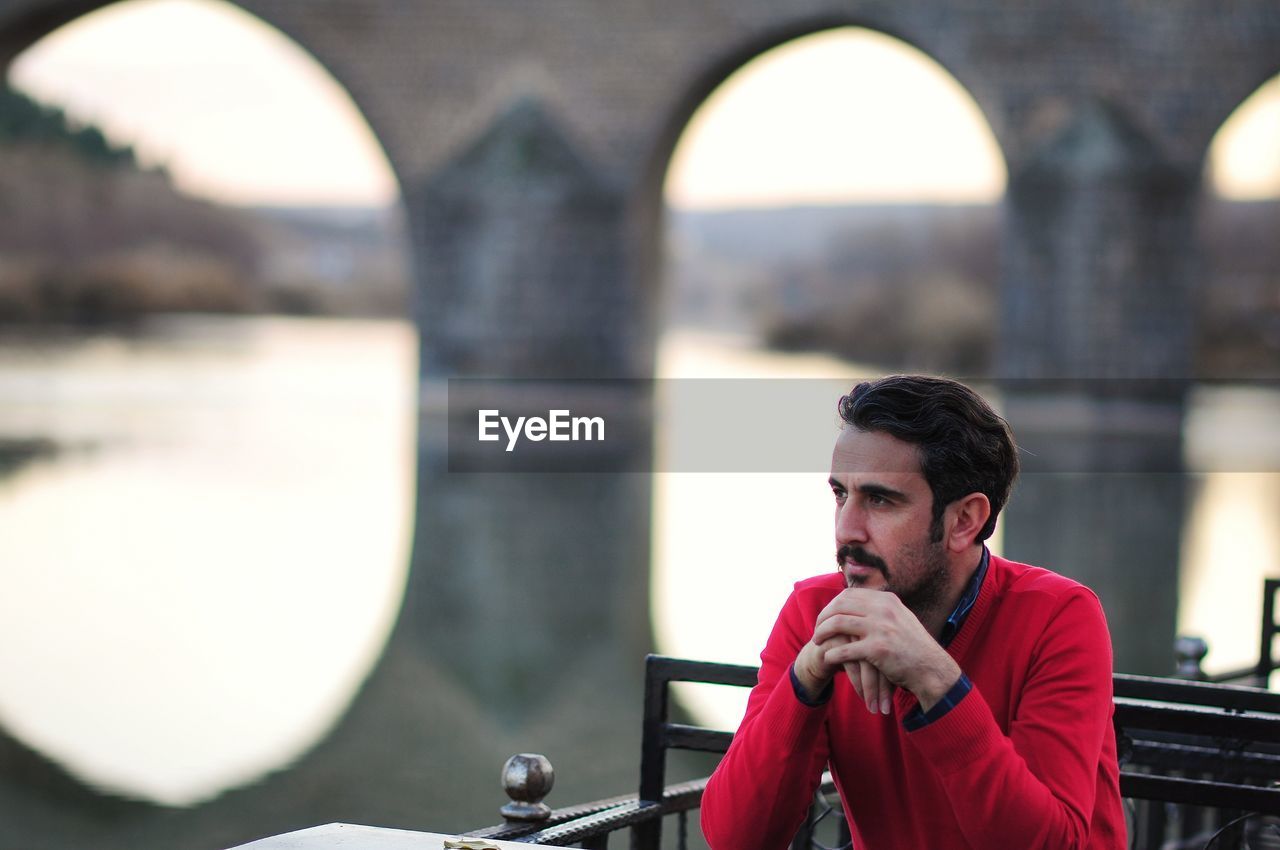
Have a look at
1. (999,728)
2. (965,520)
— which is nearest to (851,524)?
(965,520)

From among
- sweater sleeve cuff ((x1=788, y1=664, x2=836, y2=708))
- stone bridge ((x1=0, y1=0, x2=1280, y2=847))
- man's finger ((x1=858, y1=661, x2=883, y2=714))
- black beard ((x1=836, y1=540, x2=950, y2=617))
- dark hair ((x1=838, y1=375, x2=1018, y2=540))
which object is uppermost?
stone bridge ((x1=0, y1=0, x2=1280, y2=847))

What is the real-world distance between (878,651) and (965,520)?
0.79 feet

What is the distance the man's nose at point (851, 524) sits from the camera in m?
1.82

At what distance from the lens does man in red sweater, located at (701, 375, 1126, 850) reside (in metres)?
1.77

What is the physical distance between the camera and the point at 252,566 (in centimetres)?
834

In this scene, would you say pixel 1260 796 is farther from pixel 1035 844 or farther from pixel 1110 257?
pixel 1110 257

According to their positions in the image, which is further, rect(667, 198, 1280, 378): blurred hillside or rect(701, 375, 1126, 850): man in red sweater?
rect(667, 198, 1280, 378): blurred hillside

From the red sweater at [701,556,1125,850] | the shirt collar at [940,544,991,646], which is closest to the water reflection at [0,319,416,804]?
the red sweater at [701,556,1125,850]

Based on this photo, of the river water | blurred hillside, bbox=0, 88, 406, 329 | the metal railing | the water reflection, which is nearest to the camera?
the metal railing

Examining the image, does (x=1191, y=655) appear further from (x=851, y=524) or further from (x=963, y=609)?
(x=851, y=524)

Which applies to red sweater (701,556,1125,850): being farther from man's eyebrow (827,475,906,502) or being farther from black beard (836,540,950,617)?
man's eyebrow (827,475,906,502)

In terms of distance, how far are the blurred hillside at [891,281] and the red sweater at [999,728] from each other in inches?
929

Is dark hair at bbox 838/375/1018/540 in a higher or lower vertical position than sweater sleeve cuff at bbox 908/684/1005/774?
higher

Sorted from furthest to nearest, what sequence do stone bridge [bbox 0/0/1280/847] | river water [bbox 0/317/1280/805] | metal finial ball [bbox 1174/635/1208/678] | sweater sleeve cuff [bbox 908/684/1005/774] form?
stone bridge [bbox 0/0/1280/847], river water [bbox 0/317/1280/805], metal finial ball [bbox 1174/635/1208/678], sweater sleeve cuff [bbox 908/684/1005/774]
